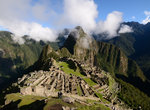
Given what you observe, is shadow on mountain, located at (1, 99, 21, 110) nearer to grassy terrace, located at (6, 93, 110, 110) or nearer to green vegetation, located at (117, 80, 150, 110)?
grassy terrace, located at (6, 93, 110, 110)

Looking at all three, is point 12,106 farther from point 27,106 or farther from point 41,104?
point 41,104

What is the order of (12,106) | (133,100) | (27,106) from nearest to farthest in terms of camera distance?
1. (27,106)
2. (12,106)
3. (133,100)

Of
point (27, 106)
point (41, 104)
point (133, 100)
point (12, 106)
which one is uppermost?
point (41, 104)

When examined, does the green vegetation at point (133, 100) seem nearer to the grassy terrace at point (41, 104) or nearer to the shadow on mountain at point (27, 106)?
the grassy terrace at point (41, 104)

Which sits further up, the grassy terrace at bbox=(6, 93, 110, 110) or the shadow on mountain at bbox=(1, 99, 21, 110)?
the grassy terrace at bbox=(6, 93, 110, 110)

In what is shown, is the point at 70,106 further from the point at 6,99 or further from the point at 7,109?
the point at 6,99

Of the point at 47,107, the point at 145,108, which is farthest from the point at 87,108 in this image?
the point at 145,108

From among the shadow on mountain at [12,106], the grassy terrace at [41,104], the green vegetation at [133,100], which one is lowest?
the green vegetation at [133,100]

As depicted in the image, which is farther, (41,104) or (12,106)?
(12,106)

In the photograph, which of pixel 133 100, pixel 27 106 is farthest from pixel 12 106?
pixel 133 100

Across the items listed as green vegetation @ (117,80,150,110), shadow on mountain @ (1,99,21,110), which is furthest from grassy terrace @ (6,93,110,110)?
green vegetation @ (117,80,150,110)

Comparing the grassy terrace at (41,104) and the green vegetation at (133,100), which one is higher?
the grassy terrace at (41,104)

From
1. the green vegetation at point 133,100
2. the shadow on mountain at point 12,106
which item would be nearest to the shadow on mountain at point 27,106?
the shadow on mountain at point 12,106

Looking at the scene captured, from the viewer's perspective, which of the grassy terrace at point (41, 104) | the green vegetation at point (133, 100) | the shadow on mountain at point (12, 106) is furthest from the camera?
the green vegetation at point (133, 100)
